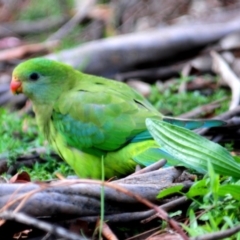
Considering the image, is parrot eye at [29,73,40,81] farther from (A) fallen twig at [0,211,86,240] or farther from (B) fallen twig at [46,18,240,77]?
(B) fallen twig at [46,18,240,77]

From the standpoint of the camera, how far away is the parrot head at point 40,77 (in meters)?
4.11

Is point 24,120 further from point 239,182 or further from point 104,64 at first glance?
point 239,182

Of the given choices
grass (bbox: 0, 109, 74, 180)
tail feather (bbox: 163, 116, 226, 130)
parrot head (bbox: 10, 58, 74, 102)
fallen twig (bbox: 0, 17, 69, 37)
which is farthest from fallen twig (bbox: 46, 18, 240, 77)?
tail feather (bbox: 163, 116, 226, 130)

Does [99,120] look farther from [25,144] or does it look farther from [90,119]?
[25,144]

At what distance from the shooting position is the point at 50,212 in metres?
2.44

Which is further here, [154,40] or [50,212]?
[154,40]

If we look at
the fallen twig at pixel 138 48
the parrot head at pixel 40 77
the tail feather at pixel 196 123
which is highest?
the parrot head at pixel 40 77

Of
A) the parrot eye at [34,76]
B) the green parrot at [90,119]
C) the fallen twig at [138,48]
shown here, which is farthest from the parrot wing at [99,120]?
the fallen twig at [138,48]

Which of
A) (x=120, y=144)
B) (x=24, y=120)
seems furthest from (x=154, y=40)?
(x=120, y=144)

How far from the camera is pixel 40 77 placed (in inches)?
163

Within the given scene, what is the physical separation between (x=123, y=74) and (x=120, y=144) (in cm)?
278

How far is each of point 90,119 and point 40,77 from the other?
0.58 m

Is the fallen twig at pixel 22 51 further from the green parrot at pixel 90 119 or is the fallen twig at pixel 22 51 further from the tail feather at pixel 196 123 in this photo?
the tail feather at pixel 196 123

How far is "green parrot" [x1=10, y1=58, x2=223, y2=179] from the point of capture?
3590 millimetres
